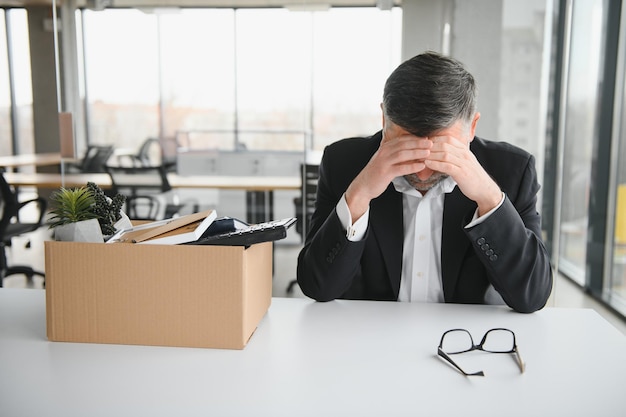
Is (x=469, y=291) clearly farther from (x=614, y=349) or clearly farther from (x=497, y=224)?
(x=614, y=349)

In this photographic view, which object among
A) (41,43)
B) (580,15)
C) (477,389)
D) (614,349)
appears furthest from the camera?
(41,43)

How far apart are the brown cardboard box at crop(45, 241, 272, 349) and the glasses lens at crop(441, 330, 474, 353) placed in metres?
0.40

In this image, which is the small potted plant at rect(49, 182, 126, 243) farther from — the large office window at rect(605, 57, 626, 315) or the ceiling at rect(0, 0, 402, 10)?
the large office window at rect(605, 57, 626, 315)

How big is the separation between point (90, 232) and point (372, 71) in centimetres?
325

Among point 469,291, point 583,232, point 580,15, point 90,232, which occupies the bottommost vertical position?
point 583,232

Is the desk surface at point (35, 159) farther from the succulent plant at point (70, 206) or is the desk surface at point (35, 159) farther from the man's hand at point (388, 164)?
the man's hand at point (388, 164)

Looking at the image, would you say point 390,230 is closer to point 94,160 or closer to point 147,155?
point 147,155

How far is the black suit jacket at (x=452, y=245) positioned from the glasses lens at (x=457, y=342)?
226 mm

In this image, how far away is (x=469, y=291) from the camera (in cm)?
160

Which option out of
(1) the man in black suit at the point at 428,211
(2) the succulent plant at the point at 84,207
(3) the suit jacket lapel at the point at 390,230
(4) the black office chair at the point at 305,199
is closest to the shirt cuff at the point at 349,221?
(1) the man in black suit at the point at 428,211

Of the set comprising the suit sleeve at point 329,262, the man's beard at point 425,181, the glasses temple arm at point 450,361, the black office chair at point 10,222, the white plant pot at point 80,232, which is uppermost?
the man's beard at point 425,181

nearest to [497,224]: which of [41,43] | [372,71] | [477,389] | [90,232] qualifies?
[477,389]

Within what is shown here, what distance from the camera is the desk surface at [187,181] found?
432 cm

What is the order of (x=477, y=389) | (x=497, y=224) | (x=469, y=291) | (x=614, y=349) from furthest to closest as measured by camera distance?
(x=469, y=291), (x=497, y=224), (x=614, y=349), (x=477, y=389)
